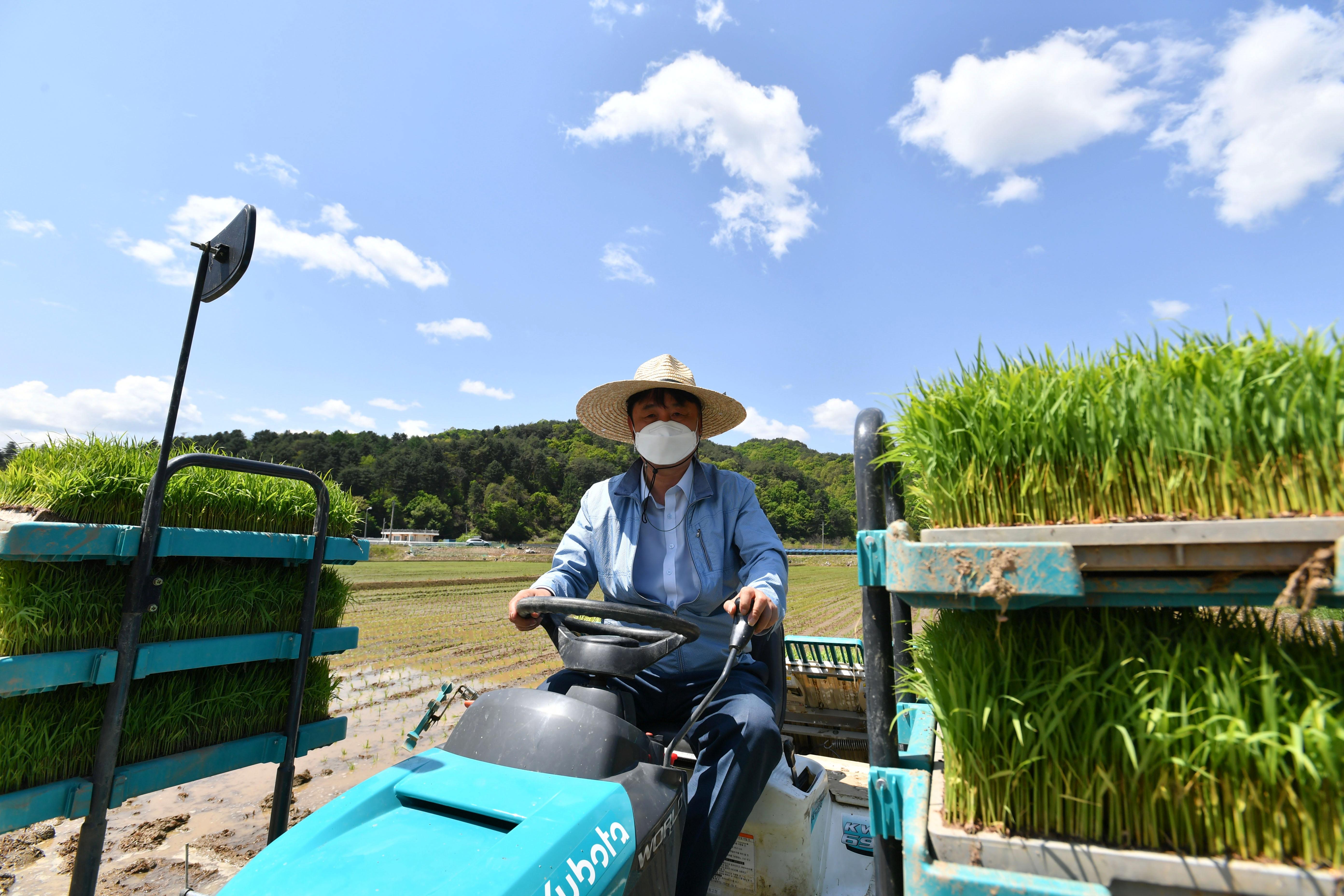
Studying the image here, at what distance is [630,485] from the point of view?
2662mm

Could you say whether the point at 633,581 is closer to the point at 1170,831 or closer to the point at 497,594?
the point at 1170,831

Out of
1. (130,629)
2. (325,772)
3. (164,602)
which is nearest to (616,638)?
(130,629)

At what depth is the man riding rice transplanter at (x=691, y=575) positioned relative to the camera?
5.73 feet

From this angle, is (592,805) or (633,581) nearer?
(592,805)

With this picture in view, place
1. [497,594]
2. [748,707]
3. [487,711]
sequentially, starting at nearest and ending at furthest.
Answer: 1. [487,711]
2. [748,707]
3. [497,594]

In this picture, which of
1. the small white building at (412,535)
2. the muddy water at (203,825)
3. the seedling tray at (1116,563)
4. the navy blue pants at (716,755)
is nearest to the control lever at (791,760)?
the navy blue pants at (716,755)

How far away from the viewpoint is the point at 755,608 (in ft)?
5.97

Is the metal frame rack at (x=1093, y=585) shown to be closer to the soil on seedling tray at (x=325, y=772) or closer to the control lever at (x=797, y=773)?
the control lever at (x=797, y=773)

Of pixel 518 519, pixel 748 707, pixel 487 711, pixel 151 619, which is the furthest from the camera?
pixel 518 519

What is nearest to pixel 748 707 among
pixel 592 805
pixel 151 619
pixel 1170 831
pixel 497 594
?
pixel 592 805

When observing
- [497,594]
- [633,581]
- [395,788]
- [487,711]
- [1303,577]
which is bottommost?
[497,594]

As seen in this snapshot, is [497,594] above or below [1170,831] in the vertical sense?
below

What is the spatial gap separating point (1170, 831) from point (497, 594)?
18872 mm

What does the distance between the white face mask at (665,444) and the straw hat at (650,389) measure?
0.19m
